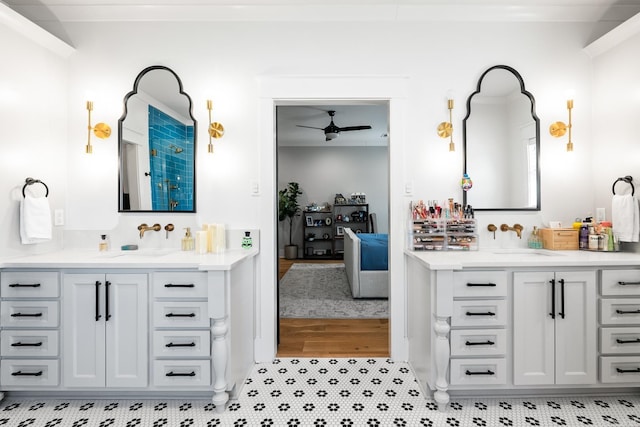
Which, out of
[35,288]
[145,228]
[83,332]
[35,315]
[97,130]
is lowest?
[83,332]

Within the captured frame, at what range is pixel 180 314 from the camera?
1.92 metres

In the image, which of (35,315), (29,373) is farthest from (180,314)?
(29,373)

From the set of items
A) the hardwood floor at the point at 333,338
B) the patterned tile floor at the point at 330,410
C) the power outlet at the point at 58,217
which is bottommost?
the patterned tile floor at the point at 330,410

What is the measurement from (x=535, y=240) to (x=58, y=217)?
11.9ft

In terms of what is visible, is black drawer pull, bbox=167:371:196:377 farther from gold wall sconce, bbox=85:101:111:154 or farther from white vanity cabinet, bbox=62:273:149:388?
gold wall sconce, bbox=85:101:111:154

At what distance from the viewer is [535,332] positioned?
6.38 ft

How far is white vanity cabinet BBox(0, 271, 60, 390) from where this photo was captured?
1.93m

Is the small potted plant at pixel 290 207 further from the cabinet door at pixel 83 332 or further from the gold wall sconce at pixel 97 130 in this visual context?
the cabinet door at pixel 83 332

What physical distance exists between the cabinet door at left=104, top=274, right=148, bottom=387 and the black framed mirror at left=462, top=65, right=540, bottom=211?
2386mm

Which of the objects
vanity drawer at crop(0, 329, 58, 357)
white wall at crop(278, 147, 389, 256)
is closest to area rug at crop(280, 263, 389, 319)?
vanity drawer at crop(0, 329, 58, 357)

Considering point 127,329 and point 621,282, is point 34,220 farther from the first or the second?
point 621,282

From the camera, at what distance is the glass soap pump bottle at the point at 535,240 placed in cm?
246

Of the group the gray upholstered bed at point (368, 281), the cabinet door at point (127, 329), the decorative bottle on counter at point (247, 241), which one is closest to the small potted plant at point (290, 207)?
the gray upholstered bed at point (368, 281)

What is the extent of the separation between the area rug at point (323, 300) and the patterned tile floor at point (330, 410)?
1.38 m
